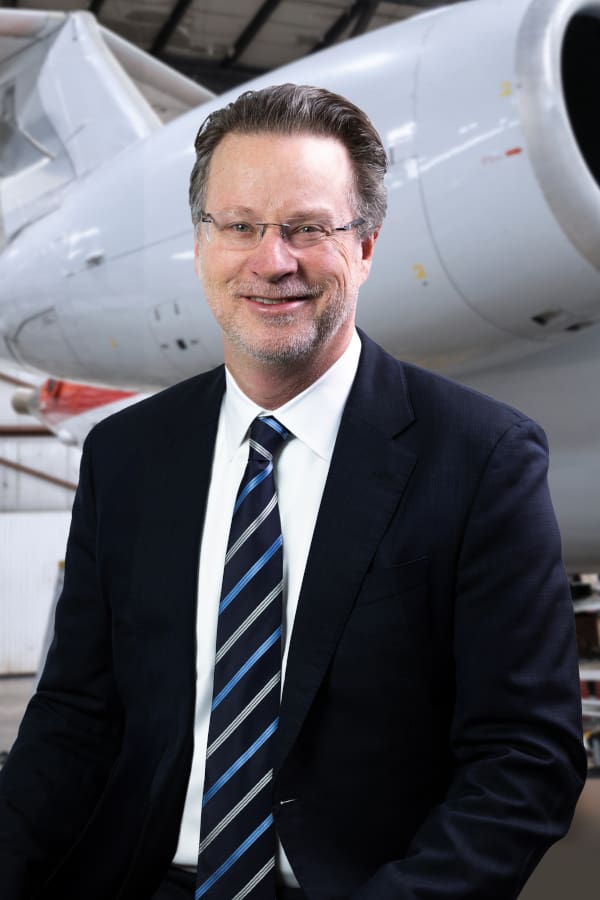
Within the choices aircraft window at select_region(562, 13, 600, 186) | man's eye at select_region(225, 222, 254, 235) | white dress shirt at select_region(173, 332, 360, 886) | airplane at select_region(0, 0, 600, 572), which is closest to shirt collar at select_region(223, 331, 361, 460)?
white dress shirt at select_region(173, 332, 360, 886)

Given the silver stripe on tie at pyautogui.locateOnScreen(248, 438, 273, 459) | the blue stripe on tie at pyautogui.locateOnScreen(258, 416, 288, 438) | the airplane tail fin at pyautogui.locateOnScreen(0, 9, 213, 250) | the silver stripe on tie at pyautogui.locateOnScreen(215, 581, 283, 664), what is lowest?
the silver stripe on tie at pyautogui.locateOnScreen(215, 581, 283, 664)

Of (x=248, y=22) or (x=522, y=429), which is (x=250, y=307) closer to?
(x=522, y=429)

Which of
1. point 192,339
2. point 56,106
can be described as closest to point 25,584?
point 56,106

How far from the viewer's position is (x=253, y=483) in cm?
130

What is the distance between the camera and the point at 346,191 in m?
1.25

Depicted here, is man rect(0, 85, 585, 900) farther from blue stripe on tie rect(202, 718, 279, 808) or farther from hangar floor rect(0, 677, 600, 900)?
hangar floor rect(0, 677, 600, 900)

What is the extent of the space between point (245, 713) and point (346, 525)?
27cm

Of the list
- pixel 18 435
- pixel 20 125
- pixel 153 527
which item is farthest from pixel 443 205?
pixel 18 435

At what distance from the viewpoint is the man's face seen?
122 cm

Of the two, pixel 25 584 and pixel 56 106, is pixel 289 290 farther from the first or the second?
pixel 25 584

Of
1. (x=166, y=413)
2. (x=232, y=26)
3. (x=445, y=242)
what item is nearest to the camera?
(x=166, y=413)

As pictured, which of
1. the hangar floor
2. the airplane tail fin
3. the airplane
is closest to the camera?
the hangar floor

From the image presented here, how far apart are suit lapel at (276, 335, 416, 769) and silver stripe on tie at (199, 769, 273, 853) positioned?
0.13ft

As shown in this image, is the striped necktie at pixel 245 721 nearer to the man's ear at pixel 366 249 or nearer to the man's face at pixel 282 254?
the man's face at pixel 282 254
